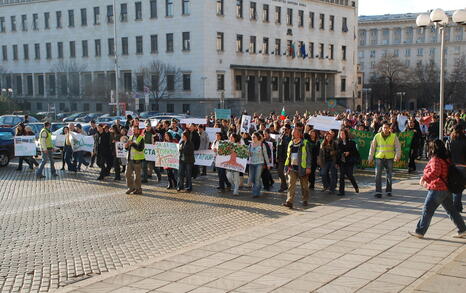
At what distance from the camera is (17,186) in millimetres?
17234

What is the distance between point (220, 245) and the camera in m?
9.45

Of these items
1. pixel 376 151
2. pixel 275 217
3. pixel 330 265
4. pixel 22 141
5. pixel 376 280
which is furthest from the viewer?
pixel 22 141

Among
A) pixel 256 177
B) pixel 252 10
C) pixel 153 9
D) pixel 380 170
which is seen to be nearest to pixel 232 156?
pixel 256 177

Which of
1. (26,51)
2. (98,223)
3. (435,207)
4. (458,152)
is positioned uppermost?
(26,51)

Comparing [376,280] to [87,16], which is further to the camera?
[87,16]

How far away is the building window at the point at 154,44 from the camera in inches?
2571

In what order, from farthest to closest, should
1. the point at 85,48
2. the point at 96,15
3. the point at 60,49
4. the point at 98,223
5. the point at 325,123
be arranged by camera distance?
the point at 60,49, the point at 85,48, the point at 96,15, the point at 325,123, the point at 98,223

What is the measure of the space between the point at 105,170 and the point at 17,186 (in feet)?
9.23

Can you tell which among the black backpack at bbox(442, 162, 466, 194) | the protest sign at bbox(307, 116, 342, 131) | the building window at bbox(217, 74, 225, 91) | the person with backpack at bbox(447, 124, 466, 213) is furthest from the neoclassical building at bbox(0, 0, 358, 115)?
the black backpack at bbox(442, 162, 466, 194)

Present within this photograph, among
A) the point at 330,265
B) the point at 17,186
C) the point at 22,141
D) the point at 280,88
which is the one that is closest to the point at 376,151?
the point at 330,265

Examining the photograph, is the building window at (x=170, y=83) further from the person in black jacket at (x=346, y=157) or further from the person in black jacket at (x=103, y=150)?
the person in black jacket at (x=346, y=157)

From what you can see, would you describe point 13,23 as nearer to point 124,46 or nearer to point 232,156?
point 124,46

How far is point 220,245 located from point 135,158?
20.5 ft

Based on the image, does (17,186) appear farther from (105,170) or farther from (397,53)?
(397,53)
